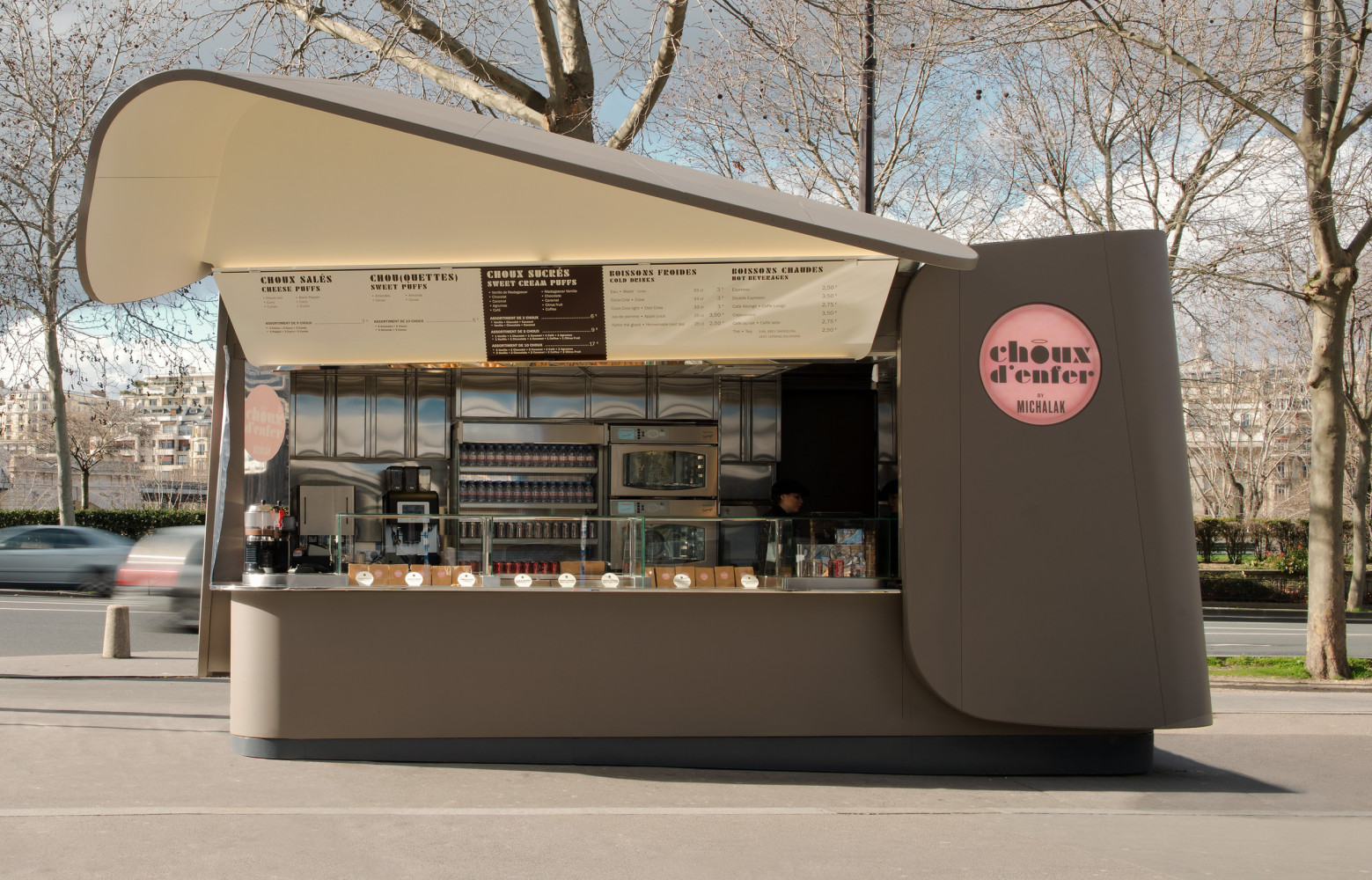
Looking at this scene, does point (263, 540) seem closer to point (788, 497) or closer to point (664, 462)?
point (664, 462)

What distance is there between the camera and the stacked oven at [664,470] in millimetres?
9547

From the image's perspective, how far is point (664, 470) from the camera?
31.7 ft

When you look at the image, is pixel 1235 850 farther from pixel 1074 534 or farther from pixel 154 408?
pixel 154 408

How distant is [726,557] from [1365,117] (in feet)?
33.6

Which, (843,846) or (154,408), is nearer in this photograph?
(843,846)

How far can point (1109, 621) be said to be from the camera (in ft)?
20.7

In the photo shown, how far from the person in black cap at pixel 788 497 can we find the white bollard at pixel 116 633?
7523 mm

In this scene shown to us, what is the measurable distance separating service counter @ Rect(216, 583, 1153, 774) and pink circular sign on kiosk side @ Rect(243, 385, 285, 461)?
1172 millimetres

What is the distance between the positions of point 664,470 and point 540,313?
10.0 feet

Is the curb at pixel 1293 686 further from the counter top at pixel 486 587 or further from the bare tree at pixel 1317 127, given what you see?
the counter top at pixel 486 587

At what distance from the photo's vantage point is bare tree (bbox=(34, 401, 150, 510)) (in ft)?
120

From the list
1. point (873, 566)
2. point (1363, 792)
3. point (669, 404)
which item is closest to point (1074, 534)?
point (873, 566)

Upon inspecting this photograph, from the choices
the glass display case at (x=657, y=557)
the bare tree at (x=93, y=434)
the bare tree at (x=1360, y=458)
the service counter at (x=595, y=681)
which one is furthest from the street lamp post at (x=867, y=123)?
the bare tree at (x=93, y=434)

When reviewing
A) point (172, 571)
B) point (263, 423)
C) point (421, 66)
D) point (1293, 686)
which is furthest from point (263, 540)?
point (1293, 686)
